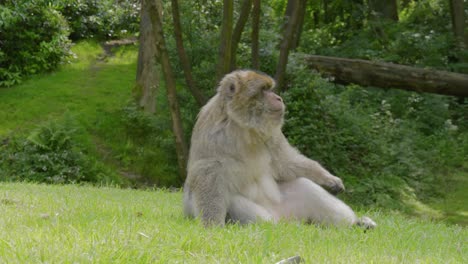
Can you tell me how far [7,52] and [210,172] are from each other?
1580cm

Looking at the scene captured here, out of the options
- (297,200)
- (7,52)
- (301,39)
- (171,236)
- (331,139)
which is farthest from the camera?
(301,39)

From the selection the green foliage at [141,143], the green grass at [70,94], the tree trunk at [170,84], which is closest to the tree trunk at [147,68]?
the green foliage at [141,143]

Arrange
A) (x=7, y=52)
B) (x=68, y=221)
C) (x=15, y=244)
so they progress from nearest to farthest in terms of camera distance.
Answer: (x=15, y=244) → (x=68, y=221) → (x=7, y=52)

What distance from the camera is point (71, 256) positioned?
3.91 meters

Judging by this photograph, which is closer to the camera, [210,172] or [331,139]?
[210,172]

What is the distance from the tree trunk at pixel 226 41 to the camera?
11875mm

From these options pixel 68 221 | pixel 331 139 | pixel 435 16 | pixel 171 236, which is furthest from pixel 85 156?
pixel 435 16

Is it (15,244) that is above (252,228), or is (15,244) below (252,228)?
above

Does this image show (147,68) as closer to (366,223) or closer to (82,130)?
(82,130)

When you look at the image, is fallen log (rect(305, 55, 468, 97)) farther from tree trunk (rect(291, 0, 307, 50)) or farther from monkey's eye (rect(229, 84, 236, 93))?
monkey's eye (rect(229, 84, 236, 93))

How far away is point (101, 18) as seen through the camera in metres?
24.1

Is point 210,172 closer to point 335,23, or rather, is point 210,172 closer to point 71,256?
point 71,256

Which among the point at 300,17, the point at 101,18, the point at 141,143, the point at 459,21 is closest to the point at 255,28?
the point at 300,17

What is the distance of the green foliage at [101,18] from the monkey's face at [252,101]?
17.5 meters
